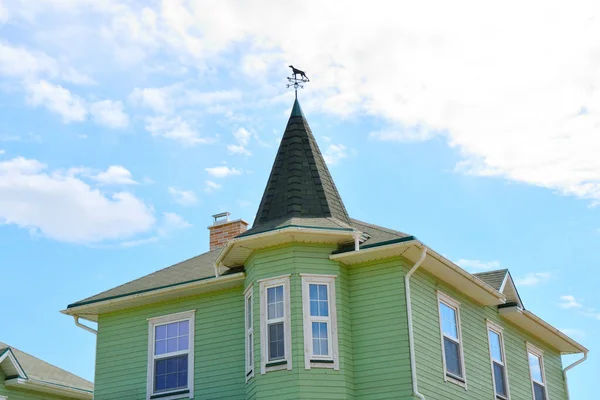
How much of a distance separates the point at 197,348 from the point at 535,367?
34.1 feet

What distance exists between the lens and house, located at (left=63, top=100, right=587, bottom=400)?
18312 millimetres

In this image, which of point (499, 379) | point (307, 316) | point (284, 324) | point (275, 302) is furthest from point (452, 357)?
point (275, 302)

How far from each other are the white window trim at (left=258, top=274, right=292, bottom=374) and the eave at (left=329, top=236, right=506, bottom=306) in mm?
1243

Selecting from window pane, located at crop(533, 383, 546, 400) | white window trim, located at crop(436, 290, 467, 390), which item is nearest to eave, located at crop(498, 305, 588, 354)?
window pane, located at crop(533, 383, 546, 400)

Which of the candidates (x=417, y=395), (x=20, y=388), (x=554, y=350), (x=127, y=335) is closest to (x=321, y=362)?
(x=417, y=395)

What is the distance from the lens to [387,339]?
60.6 feet

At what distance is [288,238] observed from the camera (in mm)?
18906

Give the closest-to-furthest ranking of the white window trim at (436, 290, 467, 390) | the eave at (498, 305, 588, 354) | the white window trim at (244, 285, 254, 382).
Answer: the white window trim at (244, 285, 254, 382) < the white window trim at (436, 290, 467, 390) < the eave at (498, 305, 588, 354)

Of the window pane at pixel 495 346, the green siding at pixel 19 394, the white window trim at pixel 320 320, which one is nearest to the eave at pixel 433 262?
the white window trim at pixel 320 320

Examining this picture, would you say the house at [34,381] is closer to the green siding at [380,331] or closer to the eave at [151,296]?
the eave at [151,296]

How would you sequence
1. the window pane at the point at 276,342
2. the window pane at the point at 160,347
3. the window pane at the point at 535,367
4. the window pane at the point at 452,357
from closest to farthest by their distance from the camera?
the window pane at the point at 276,342
the window pane at the point at 452,357
the window pane at the point at 160,347
the window pane at the point at 535,367

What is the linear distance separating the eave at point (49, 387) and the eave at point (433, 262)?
30.4ft

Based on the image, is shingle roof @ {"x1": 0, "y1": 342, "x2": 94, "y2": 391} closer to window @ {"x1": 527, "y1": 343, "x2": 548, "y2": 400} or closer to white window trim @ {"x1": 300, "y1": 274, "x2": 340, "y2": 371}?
white window trim @ {"x1": 300, "y1": 274, "x2": 340, "y2": 371}

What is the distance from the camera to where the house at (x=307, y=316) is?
1831 centimetres
